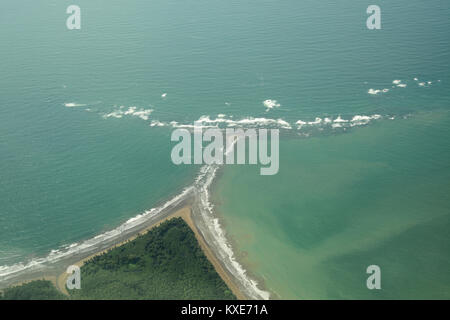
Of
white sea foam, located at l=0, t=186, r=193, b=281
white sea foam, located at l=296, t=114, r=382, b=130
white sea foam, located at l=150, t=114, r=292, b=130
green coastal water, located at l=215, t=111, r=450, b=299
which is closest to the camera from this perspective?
green coastal water, located at l=215, t=111, r=450, b=299

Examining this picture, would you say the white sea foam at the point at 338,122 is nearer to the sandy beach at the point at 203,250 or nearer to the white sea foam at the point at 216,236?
the white sea foam at the point at 216,236

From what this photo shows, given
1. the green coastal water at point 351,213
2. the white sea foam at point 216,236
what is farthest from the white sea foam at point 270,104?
the white sea foam at point 216,236

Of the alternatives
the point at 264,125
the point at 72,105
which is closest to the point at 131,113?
the point at 72,105

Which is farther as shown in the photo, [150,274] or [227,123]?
[227,123]

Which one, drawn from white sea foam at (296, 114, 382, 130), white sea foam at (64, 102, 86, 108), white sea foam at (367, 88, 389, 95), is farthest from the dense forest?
white sea foam at (367, 88, 389, 95)

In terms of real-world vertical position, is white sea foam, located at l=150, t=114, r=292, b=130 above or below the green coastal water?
above

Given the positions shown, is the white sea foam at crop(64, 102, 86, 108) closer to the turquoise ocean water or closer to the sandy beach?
the turquoise ocean water

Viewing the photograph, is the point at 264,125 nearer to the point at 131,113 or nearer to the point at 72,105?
the point at 131,113
